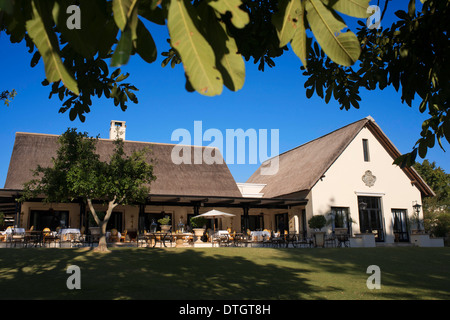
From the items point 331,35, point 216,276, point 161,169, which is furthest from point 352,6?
point 161,169

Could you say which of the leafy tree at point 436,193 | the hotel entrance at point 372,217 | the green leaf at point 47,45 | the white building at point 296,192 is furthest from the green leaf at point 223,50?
the leafy tree at point 436,193

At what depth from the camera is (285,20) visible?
1412mm

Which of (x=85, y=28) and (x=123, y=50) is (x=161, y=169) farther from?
(x=123, y=50)

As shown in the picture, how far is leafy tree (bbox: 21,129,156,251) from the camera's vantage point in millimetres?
14219

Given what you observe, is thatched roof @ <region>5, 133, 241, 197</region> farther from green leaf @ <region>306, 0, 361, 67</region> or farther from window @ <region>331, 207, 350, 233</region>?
green leaf @ <region>306, 0, 361, 67</region>

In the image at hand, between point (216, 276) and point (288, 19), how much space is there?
8417mm

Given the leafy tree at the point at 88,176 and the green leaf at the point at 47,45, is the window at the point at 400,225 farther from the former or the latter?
the green leaf at the point at 47,45

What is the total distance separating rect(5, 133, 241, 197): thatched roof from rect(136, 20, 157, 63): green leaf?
21.0 m

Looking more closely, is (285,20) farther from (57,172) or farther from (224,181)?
(224,181)

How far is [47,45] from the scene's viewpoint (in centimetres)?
118

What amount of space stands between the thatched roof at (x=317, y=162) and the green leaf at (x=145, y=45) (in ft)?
74.5

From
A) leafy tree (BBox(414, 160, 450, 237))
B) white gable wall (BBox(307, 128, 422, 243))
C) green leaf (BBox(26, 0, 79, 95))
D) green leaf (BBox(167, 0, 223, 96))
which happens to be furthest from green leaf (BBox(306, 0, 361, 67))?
leafy tree (BBox(414, 160, 450, 237))

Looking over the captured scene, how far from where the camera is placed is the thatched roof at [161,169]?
22.3 m
